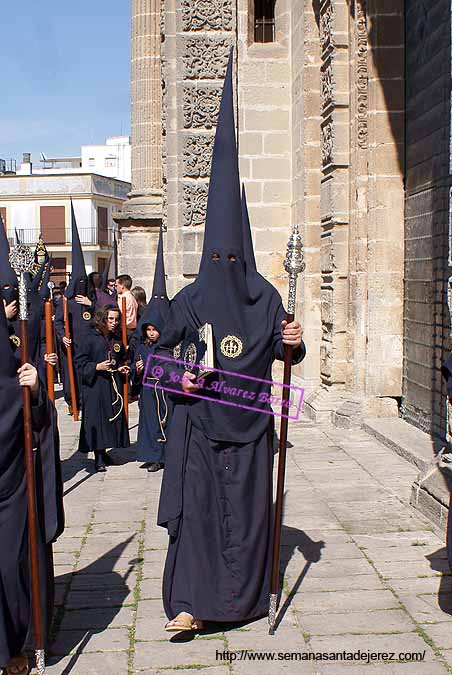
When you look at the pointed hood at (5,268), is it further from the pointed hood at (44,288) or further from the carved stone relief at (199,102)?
the carved stone relief at (199,102)

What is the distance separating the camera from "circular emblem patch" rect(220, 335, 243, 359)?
4.90 metres

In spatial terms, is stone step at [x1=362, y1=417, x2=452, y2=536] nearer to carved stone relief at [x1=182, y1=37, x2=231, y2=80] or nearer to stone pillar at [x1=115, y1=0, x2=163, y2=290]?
carved stone relief at [x1=182, y1=37, x2=231, y2=80]

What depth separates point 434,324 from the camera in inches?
357

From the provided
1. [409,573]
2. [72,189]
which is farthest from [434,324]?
[72,189]

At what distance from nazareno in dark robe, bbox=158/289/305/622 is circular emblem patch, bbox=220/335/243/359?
0.15 metres

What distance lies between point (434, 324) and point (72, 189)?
47.4 m

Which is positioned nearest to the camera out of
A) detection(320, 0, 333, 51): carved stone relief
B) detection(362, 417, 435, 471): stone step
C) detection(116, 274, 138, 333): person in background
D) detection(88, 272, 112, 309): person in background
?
detection(362, 417, 435, 471): stone step

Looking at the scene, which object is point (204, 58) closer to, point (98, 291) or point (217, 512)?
point (98, 291)

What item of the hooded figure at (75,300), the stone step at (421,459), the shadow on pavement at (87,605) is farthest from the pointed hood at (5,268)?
the hooded figure at (75,300)

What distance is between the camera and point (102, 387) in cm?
927

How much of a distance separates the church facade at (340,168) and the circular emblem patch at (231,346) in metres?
3.72

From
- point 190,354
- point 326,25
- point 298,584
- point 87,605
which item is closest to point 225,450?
point 190,354

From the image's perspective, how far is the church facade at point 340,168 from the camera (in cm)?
928

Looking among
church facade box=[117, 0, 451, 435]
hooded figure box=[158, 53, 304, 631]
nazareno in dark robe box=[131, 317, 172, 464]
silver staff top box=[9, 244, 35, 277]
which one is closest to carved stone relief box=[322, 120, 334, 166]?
church facade box=[117, 0, 451, 435]
